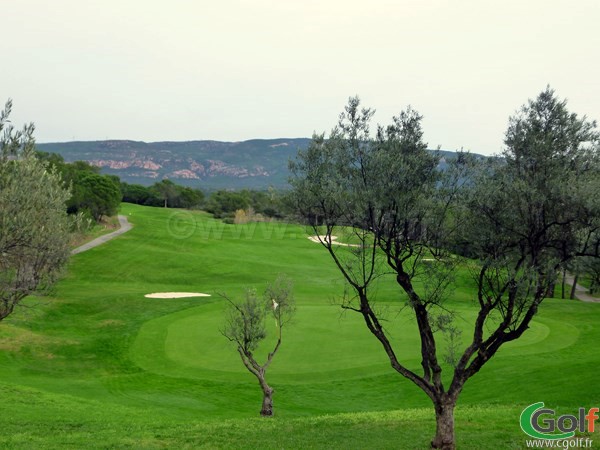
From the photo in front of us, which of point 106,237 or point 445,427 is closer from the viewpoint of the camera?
point 445,427

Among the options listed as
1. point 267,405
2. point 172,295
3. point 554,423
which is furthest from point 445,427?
point 172,295

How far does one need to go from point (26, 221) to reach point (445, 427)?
14.5 metres

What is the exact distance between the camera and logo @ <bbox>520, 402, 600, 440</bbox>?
632 inches

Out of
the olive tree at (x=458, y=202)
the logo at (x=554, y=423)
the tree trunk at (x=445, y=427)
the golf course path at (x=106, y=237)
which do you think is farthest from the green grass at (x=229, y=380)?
the golf course path at (x=106, y=237)

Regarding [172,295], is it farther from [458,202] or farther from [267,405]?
[458,202]

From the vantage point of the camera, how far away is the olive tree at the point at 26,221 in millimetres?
14812

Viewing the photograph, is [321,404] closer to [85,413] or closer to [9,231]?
[85,413]

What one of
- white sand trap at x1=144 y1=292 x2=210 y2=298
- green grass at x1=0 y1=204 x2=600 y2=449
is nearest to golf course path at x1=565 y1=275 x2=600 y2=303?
green grass at x1=0 y1=204 x2=600 y2=449

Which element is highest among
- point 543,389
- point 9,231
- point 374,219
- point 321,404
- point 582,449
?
point 374,219

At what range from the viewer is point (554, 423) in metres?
17.2

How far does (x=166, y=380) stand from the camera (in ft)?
88.6

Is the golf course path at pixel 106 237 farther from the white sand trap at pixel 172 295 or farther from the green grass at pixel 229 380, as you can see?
the white sand trap at pixel 172 295

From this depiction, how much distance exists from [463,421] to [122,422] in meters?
13.5

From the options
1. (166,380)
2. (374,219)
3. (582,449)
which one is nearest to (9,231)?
(374,219)
